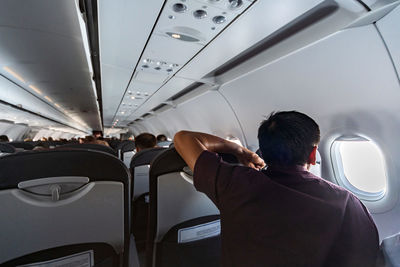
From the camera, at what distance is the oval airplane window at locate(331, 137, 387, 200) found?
267 cm

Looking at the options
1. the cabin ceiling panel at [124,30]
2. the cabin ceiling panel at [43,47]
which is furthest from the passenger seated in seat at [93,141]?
the cabin ceiling panel at [124,30]

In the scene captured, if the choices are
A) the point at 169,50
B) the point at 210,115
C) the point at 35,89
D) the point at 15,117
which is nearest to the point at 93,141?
the point at 35,89

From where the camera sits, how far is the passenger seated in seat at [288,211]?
3.14ft

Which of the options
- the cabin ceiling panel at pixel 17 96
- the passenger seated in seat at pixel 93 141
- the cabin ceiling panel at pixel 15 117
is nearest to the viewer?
the passenger seated in seat at pixel 93 141

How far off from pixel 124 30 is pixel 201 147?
1.79 meters

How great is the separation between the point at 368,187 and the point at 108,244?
10.4 ft

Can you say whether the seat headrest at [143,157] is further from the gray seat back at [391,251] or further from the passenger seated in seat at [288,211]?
the gray seat back at [391,251]

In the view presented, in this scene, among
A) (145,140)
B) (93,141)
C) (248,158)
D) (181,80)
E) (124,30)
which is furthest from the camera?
(93,141)

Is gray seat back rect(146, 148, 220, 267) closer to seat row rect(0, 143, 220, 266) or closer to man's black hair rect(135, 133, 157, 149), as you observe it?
seat row rect(0, 143, 220, 266)

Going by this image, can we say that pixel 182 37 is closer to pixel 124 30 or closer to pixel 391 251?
pixel 124 30

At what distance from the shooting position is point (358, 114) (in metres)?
2.36

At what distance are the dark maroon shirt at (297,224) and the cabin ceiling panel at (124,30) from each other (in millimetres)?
1759

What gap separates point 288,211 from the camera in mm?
964

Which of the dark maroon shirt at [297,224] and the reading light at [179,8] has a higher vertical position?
the reading light at [179,8]
